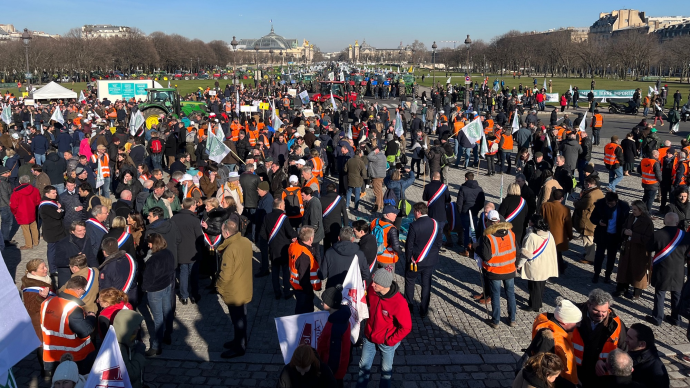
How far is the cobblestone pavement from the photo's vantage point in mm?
6031

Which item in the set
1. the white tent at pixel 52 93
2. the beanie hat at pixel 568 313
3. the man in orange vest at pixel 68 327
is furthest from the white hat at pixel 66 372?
the white tent at pixel 52 93

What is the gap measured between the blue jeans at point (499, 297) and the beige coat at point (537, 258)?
0.29 metres

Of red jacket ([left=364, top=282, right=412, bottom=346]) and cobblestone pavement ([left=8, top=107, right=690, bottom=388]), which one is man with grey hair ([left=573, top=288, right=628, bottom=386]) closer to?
cobblestone pavement ([left=8, top=107, right=690, bottom=388])

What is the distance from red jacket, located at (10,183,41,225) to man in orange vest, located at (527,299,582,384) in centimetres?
950

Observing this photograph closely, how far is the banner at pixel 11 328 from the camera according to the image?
374cm

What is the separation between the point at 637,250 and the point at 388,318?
457 cm

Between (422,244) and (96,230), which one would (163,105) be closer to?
(96,230)

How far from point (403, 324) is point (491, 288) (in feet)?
8.03

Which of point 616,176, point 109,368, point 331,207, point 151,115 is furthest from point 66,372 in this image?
point 151,115

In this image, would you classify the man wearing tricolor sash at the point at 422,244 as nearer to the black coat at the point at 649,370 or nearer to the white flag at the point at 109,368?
the black coat at the point at 649,370

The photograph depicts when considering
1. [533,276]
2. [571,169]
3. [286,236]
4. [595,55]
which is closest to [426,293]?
[533,276]

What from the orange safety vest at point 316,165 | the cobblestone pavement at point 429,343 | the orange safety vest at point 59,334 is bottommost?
the cobblestone pavement at point 429,343

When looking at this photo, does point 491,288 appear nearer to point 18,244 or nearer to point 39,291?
point 39,291

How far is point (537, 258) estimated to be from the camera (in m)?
6.93
